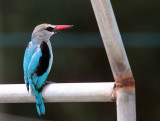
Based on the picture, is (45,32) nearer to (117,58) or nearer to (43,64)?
(43,64)

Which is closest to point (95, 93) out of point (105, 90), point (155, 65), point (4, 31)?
point (105, 90)

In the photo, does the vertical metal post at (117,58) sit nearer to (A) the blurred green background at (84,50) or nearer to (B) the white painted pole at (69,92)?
(B) the white painted pole at (69,92)

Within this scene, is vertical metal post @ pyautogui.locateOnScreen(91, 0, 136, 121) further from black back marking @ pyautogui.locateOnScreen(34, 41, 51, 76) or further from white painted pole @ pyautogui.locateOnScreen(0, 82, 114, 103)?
black back marking @ pyautogui.locateOnScreen(34, 41, 51, 76)

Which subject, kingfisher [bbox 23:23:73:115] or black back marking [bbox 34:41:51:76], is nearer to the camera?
kingfisher [bbox 23:23:73:115]

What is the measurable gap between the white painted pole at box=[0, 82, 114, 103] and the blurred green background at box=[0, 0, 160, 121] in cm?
542

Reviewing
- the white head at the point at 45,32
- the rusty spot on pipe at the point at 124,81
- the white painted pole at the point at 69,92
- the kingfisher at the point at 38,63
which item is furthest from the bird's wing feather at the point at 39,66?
the rusty spot on pipe at the point at 124,81

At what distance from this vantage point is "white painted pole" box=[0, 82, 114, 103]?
1962mm

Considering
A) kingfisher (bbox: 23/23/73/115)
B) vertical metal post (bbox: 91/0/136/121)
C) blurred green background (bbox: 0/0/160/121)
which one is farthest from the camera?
blurred green background (bbox: 0/0/160/121)

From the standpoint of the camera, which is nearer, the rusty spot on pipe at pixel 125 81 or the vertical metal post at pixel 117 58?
the vertical metal post at pixel 117 58

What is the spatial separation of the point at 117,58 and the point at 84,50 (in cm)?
635

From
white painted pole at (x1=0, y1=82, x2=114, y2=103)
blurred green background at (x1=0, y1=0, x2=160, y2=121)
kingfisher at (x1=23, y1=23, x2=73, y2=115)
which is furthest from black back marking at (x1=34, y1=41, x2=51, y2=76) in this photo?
blurred green background at (x1=0, y1=0, x2=160, y2=121)

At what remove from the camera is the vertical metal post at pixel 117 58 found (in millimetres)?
1629

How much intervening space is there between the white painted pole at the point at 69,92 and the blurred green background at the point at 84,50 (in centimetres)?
542

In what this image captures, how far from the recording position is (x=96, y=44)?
7.91 m
